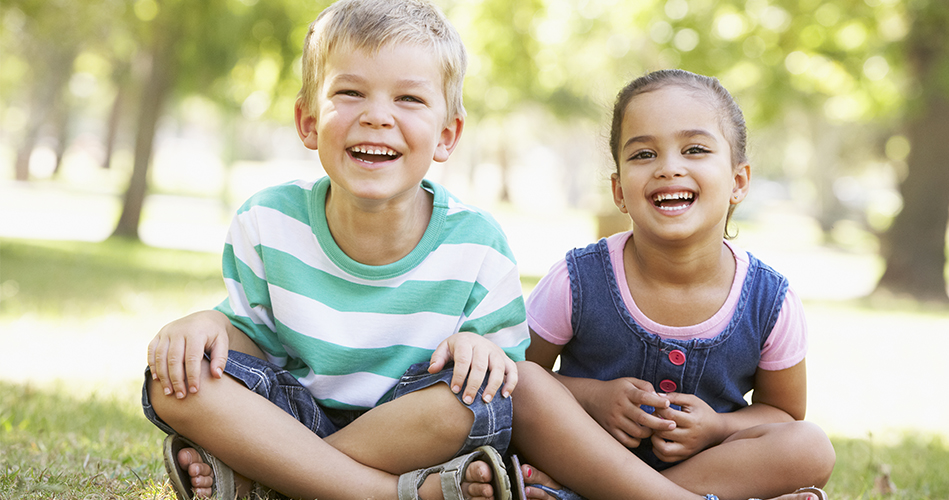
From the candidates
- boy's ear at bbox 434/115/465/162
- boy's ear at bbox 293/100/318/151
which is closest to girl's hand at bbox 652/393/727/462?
boy's ear at bbox 434/115/465/162

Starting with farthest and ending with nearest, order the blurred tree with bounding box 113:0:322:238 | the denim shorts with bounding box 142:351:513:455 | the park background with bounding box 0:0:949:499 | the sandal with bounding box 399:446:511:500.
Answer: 1. the blurred tree with bounding box 113:0:322:238
2. the park background with bounding box 0:0:949:499
3. the denim shorts with bounding box 142:351:513:455
4. the sandal with bounding box 399:446:511:500

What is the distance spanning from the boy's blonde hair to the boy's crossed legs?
2.66 ft

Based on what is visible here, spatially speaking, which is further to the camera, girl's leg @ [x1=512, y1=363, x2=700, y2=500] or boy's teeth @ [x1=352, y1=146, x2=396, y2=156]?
boy's teeth @ [x1=352, y1=146, x2=396, y2=156]

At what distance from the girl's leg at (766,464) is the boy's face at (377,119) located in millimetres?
1062

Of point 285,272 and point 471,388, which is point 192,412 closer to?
point 285,272

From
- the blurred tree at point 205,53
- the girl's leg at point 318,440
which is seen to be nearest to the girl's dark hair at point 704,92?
the girl's leg at point 318,440

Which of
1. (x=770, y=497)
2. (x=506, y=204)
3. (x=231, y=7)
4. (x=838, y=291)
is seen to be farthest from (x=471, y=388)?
(x=506, y=204)

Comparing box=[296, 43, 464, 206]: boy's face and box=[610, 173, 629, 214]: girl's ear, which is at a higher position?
box=[296, 43, 464, 206]: boy's face

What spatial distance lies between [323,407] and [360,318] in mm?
270

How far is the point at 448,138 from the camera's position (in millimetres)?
2438

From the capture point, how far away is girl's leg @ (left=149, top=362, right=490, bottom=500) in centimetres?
195

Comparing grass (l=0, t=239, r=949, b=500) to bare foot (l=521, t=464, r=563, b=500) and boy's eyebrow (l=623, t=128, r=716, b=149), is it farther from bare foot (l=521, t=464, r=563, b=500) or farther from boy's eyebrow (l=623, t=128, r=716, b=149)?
boy's eyebrow (l=623, t=128, r=716, b=149)

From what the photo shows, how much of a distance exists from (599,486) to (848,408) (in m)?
2.95

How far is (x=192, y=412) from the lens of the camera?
6.40 feet
